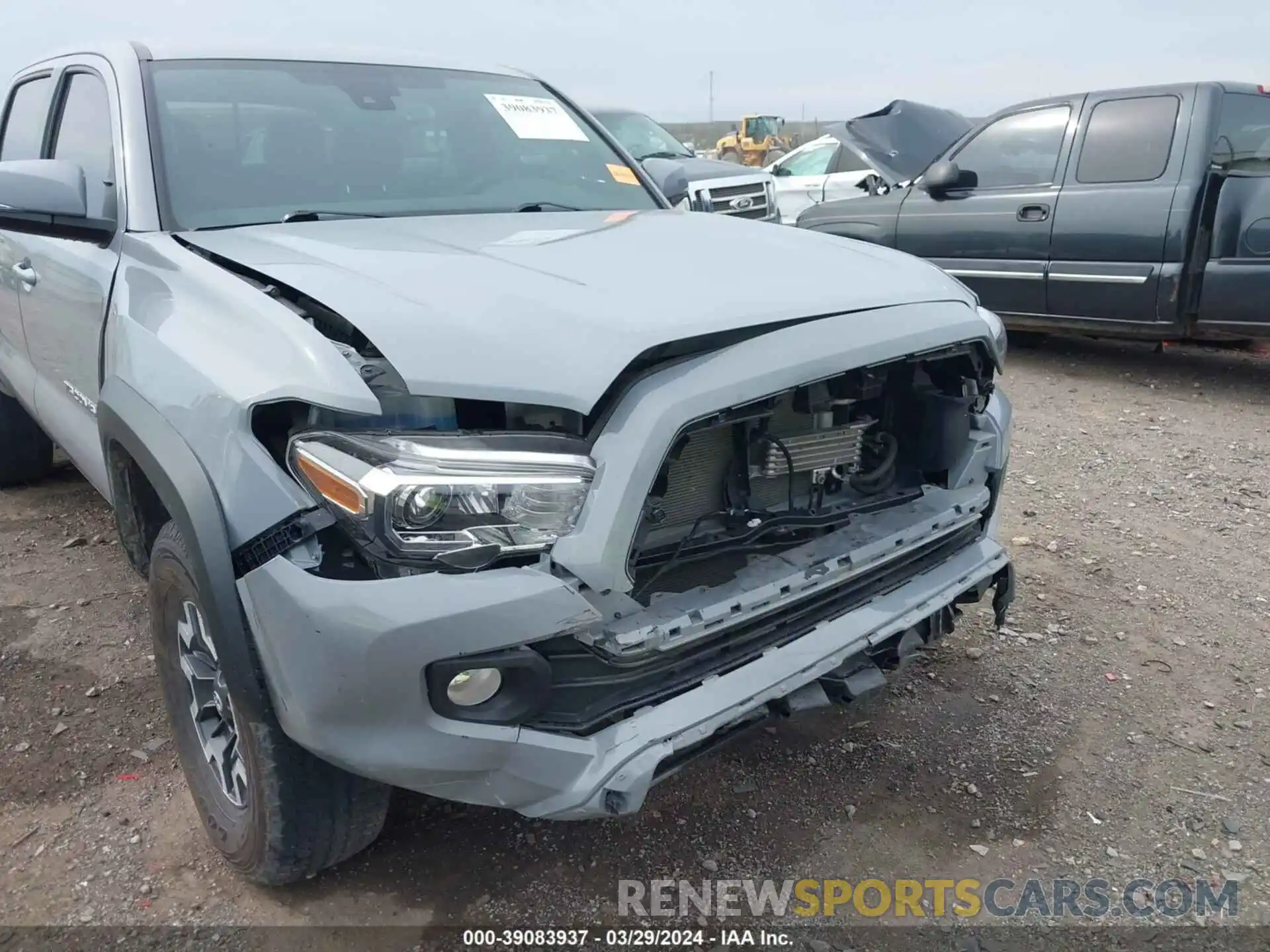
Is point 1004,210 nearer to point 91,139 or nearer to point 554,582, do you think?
point 91,139

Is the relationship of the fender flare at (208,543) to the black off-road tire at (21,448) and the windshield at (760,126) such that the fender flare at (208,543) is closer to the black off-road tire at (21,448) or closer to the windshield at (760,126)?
the black off-road tire at (21,448)

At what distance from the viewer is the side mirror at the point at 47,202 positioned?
93.4 inches

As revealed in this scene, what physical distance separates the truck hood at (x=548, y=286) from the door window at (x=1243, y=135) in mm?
4151

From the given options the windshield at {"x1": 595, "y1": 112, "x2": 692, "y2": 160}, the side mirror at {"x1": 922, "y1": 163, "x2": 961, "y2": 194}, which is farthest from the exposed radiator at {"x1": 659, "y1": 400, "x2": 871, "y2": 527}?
the windshield at {"x1": 595, "y1": 112, "x2": 692, "y2": 160}

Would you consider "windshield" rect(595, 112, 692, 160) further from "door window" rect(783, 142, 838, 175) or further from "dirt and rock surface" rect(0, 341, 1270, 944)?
"dirt and rock surface" rect(0, 341, 1270, 944)

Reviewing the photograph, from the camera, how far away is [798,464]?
216cm

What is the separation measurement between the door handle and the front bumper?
196 centimetres

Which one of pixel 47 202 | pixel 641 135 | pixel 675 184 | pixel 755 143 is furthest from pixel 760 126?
pixel 47 202

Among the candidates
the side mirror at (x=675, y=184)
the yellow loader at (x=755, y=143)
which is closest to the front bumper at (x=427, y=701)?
the side mirror at (x=675, y=184)

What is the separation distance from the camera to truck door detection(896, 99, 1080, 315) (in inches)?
245

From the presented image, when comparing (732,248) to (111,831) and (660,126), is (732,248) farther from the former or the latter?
(660,126)

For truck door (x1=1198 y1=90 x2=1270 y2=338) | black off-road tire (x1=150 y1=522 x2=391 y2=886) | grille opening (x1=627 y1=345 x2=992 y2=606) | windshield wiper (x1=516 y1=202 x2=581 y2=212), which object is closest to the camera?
black off-road tire (x1=150 y1=522 x2=391 y2=886)

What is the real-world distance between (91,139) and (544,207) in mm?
1380

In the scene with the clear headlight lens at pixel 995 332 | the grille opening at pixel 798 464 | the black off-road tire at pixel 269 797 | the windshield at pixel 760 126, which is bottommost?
the black off-road tire at pixel 269 797
